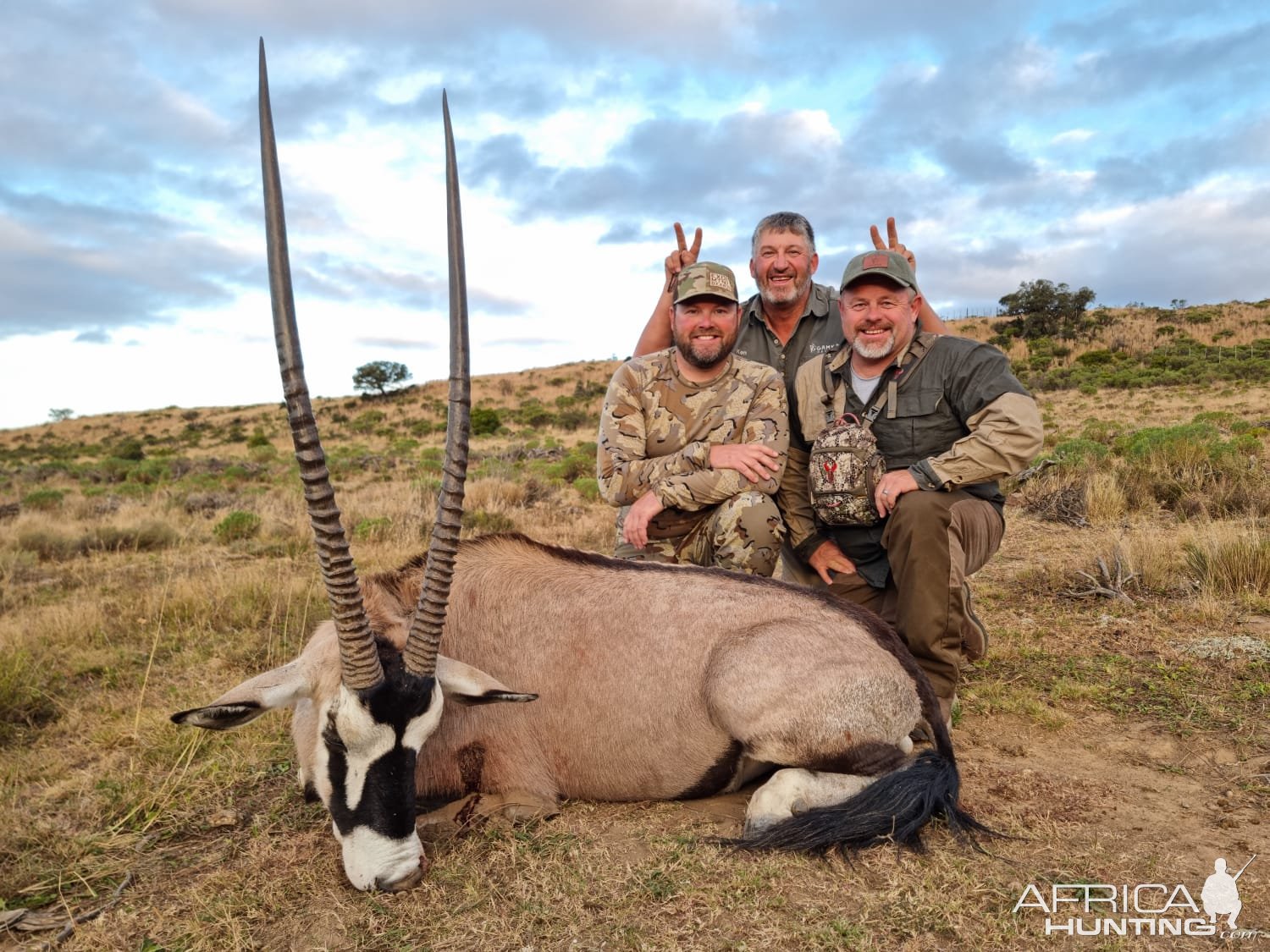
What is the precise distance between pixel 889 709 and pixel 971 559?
1986 millimetres

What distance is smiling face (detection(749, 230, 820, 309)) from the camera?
6.62 metres

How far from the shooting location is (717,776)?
3889 mm

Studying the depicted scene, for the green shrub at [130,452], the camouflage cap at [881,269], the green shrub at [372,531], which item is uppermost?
the camouflage cap at [881,269]

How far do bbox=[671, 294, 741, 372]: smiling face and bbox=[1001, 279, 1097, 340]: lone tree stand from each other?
1665 inches

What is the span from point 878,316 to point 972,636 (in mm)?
2227

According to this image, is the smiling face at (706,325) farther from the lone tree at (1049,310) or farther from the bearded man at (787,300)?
the lone tree at (1049,310)

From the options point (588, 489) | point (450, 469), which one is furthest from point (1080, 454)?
point (450, 469)

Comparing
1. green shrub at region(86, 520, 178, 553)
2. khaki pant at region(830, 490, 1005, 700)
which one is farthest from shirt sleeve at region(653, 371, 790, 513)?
green shrub at region(86, 520, 178, 553)

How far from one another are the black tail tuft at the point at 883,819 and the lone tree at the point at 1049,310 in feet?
146

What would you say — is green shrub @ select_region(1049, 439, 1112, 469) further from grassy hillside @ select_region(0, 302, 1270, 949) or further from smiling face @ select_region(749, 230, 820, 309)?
smiling face @ select_region(749, 230, 820, 309)

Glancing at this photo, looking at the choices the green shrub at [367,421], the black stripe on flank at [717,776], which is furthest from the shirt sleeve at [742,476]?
the green shrub at [367,421]

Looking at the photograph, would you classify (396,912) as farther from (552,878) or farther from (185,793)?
(185,793)

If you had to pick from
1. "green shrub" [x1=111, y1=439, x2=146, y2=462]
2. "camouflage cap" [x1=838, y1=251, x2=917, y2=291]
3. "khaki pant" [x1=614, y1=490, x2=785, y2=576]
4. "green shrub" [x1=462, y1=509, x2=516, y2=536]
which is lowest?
"green shrub" [x1=462, y1=509, x2=516, y2=536]

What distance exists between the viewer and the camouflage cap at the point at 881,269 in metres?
5.34
